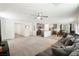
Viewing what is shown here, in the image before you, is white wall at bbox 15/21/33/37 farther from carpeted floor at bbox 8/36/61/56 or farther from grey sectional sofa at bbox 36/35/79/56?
grey sectional sofa at bbox 36/35/79/56

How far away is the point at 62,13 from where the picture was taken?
1.93 metres

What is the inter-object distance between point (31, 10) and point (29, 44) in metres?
0.57

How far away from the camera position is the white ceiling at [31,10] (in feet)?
6.06

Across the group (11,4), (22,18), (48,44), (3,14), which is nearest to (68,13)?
(48,44)

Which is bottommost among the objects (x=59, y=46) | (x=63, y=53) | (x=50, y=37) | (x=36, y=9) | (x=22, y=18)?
(x=63, y=53)

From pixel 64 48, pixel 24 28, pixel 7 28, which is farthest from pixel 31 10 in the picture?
pixel 64 48

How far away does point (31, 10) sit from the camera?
6.14ft

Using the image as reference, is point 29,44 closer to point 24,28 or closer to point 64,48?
point 24,28

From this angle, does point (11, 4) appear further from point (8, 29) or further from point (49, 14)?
point (49, 14)

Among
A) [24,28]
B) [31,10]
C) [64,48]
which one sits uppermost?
[31,10]

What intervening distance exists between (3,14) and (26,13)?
1.23 feet

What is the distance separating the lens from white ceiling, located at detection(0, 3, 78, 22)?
185 cm

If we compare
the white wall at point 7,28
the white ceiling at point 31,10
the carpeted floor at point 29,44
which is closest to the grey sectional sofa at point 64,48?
the carpeted floor at point 29,44

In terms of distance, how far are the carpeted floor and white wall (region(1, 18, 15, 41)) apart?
0.35 ft
